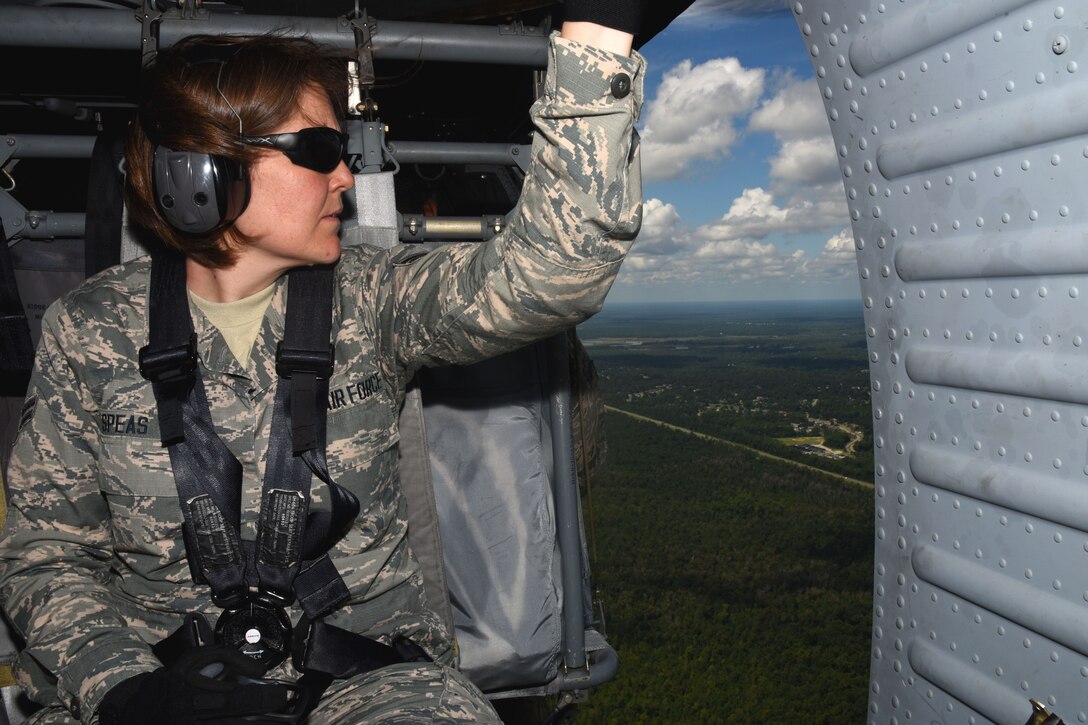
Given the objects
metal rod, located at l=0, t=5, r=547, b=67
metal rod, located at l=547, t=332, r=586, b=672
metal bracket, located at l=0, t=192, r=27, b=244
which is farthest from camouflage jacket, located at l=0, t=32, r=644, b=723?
metal bracket, located at l=0, t=192, r=27, b=244

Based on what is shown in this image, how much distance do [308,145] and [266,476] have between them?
567mm

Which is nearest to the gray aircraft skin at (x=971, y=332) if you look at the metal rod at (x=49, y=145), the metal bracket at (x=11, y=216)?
the metal rod at (x=49, y=145)

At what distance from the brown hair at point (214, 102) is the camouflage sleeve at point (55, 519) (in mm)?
290

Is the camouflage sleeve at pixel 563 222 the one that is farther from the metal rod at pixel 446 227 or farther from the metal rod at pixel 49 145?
the metal rod at pixel 49 145

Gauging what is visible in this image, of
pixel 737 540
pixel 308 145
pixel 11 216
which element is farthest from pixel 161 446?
pixel 737 540

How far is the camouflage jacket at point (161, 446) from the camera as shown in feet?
4.45

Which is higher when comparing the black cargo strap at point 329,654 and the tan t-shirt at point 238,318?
the tan t-shirt at point 238,318

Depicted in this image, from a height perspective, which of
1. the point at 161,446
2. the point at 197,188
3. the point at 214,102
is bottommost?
the point at 161,446

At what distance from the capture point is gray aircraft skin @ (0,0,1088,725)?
1.14 metres

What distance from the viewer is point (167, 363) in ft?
4.80

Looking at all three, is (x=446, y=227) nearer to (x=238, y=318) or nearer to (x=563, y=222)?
(x=238, y=318)

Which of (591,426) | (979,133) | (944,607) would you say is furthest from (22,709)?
(979,133)

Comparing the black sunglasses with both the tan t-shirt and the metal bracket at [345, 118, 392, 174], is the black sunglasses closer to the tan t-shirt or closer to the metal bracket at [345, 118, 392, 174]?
the tan t-shirt

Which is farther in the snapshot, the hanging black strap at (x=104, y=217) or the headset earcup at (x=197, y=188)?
the hanging black strap at (x=104, y=217)
